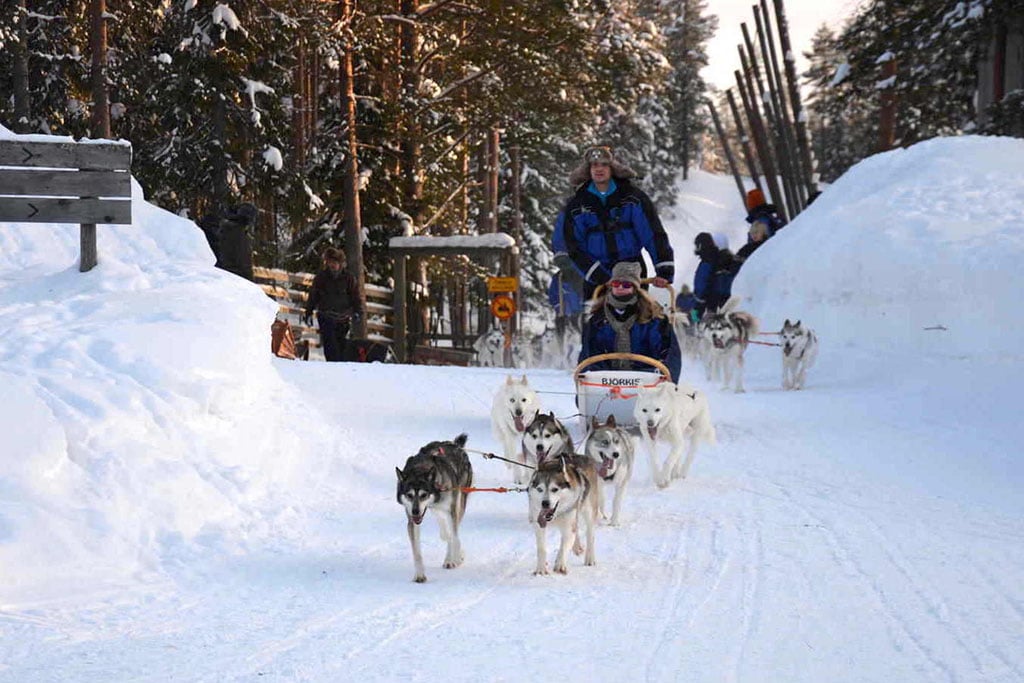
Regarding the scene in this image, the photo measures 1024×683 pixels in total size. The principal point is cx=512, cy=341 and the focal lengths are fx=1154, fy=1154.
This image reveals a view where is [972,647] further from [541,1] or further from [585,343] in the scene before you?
[541,1]

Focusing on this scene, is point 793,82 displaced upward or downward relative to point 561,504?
upward

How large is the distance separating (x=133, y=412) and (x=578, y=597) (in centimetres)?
273

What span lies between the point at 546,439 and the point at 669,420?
1.24 metres

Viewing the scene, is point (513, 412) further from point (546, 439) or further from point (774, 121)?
point (774, 121)

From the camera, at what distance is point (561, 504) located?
5.46m

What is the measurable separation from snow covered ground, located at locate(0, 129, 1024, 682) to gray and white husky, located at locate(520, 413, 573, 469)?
485 mm

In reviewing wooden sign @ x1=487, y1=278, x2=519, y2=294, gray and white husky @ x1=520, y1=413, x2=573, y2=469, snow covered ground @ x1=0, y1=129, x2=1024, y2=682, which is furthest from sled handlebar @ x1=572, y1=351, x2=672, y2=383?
wooden sign @ x1=487, y1=278, x2=519, y2=294

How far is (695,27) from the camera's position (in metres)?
62.0

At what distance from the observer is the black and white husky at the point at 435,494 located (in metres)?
5.34

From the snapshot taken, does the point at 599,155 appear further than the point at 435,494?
Yes

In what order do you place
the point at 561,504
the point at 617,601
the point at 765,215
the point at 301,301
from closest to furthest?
the point at 617,601, the point at 561,504, the point at 301,301, the point at 765,215

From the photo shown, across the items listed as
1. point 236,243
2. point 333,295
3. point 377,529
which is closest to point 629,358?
point 377,529

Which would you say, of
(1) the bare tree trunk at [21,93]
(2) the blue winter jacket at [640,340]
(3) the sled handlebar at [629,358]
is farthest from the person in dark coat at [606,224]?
(1) the bare tree trunk at [21,93]

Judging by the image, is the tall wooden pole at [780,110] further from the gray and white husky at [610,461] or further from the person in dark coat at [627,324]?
the gray and white husky at [610,461]
